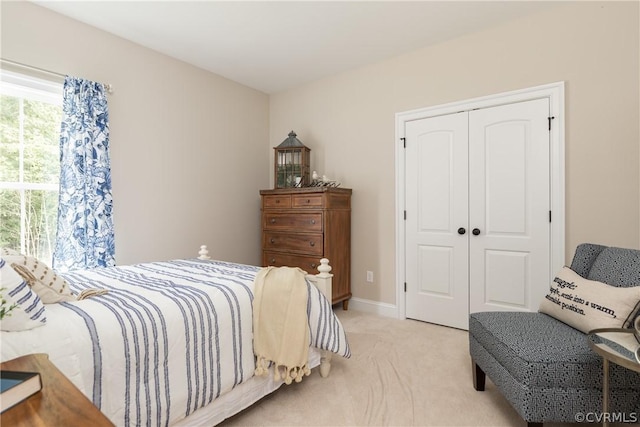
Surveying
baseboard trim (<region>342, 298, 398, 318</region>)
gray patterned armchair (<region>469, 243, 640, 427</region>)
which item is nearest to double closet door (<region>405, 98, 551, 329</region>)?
baseboard trim (<region>342, 298, 398, 318</region>)

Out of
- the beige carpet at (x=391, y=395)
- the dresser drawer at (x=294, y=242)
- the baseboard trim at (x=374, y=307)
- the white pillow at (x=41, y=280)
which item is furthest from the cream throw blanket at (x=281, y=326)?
the baseboard trim at (x=374, y=307)

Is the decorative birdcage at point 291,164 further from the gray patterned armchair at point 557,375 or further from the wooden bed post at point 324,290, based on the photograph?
the gray patterned armchair at point 557,375

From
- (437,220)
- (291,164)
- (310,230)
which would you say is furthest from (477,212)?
(291,164)

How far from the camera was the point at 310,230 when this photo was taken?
11.5 feet

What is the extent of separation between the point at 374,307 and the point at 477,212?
57.1 inches

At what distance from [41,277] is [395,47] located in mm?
3258

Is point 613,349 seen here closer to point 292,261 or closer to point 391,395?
point 391,395

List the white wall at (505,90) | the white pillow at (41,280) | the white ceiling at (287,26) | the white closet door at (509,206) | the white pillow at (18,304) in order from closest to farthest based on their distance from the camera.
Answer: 1. the white pillow at (18,304)
2. the white pillow at (41,280)
3. the white wall at (505,90)
4. the white ceiling at (287,26)
5. the white closet door at (509,206)

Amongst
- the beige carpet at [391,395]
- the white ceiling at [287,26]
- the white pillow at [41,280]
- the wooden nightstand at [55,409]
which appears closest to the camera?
the wooden nightstand at [55,409]

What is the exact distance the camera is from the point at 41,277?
1.49 metres

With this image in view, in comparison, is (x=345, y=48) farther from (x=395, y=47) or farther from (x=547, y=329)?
(x=547, y=329)

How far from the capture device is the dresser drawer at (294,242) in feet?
11.3

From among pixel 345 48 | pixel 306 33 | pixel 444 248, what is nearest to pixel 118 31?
pixel 306 33

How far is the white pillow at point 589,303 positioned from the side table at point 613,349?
14 centimetres
